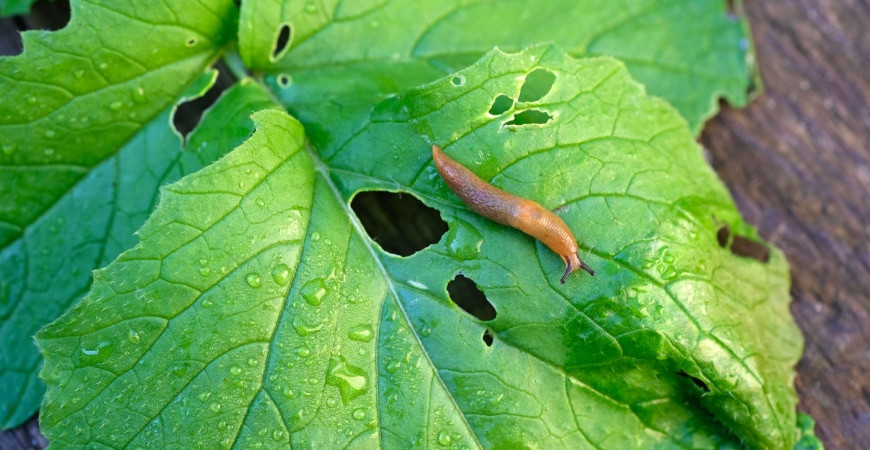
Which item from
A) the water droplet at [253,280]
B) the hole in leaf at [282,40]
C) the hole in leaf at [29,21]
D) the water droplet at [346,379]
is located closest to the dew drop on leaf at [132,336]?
the water droplet at [253,280]

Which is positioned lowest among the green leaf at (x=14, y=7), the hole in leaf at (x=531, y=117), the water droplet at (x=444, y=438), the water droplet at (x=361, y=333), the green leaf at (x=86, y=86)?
the water droplet at (x=444, y=438)

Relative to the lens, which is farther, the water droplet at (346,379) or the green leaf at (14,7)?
the green leaf at (14,7)

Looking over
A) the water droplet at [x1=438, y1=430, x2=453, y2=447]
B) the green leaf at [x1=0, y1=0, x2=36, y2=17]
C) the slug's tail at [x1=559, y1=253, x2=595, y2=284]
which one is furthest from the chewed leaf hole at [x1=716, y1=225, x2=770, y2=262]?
the green leaf at [x1=0, y1=0, x2=36, y2=17]

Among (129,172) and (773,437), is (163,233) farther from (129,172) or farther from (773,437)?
(773,437)

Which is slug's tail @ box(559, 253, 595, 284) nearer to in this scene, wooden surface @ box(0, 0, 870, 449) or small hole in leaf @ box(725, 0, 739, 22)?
wooden surface @ box(0, 0, 870, 449)

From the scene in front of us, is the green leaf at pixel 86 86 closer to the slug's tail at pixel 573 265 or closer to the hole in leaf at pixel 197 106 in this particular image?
the hole in leaf at pixel 197 106

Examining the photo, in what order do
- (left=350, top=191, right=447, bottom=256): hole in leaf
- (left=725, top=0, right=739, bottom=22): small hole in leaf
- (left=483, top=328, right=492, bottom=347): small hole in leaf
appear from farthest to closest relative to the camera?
(left=725, top=0, right=739, bottom=22): small hole in leaf, (left=350, top=191, right=447, bottom=256): hole in leaf, (left=483, top=328, right=492, bottom=347): small hole in leaf

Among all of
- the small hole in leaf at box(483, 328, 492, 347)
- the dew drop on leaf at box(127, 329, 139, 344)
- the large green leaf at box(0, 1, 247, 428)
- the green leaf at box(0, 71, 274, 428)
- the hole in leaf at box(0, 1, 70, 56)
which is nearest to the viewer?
the dew drop on leaf at box(127, 329, 139, 344)
